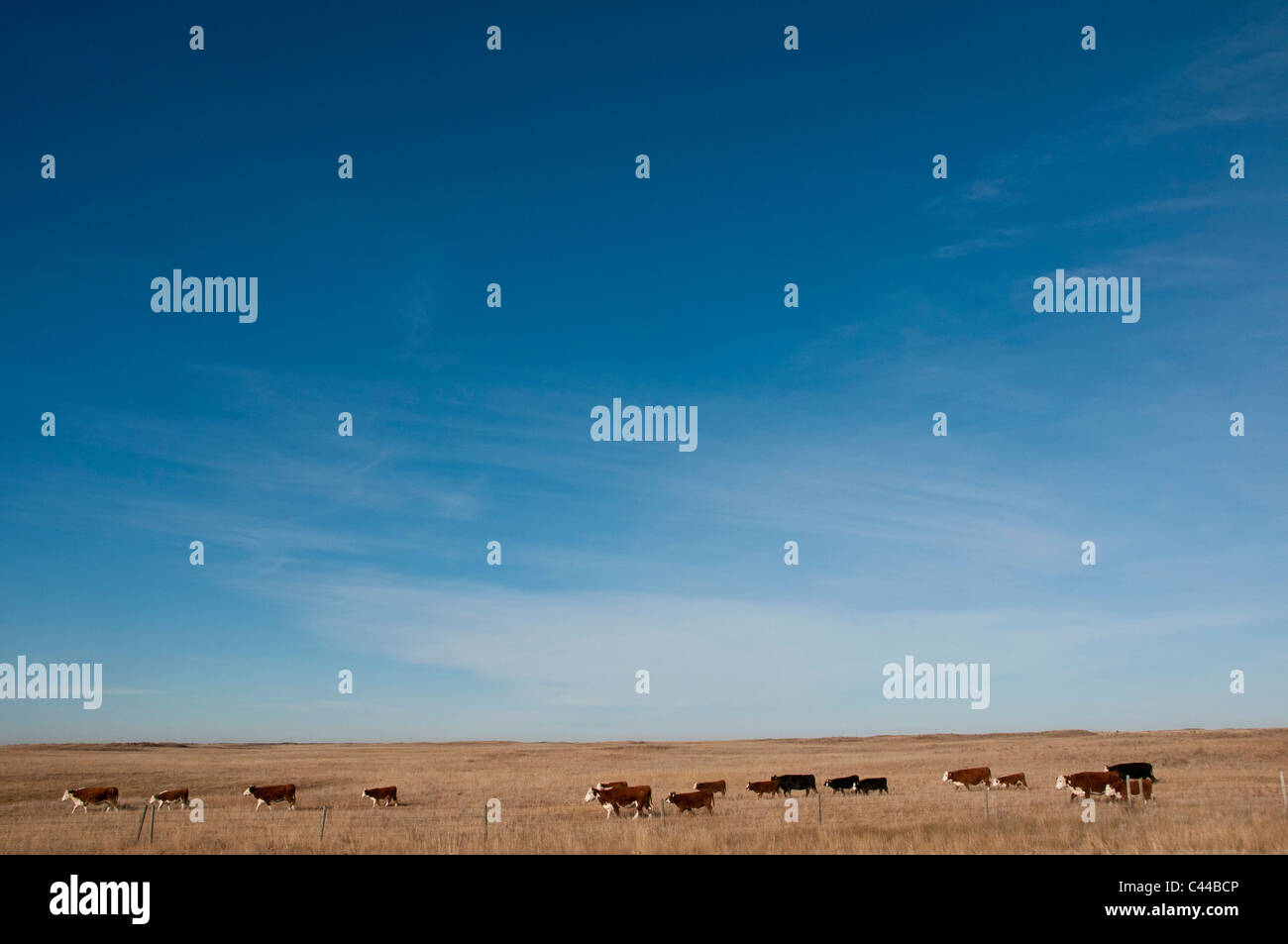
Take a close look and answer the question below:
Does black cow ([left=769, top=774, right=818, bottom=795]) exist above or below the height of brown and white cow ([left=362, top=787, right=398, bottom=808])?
below

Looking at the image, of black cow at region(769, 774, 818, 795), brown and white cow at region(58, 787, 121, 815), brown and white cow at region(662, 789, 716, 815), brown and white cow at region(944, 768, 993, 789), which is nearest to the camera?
brown and white cow at region(662, 789, 716, 815)

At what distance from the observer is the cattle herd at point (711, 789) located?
2792cm

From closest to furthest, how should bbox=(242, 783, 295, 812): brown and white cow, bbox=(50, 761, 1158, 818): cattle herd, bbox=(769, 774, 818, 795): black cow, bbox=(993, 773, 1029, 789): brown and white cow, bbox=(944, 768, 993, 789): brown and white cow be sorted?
bbox=(50, 761, 1158, 818): cattle herd
bbox=(242, 783, 295, 812): brown and white cow
bbox=(993, 773, 1029, 789): brown and white cow
bbox=(769, 774, 818, 795): black cow
bbox=(944, 768, 993, 789): brown and white cow

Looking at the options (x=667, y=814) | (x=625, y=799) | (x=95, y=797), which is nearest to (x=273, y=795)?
(x=95, y=797)

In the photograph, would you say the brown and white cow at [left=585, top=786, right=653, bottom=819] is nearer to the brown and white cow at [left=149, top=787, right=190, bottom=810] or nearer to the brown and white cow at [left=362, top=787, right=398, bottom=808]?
the brown and white cow at [left=362, top=787, right=398, bottom=808]

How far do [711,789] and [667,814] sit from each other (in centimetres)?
798

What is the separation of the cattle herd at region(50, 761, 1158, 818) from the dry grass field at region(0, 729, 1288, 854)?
0.65 meters

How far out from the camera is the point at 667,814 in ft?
91.4

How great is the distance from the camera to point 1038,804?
87.3 ft

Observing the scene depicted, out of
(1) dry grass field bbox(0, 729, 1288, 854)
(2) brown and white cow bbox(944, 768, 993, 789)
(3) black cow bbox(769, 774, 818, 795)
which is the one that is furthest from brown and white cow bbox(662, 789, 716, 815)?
(2) brown and white cow bbox(944, 768, 993, 789)

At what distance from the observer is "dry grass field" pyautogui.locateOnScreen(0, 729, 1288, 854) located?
17.6m

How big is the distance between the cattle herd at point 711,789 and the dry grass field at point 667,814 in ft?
2.13

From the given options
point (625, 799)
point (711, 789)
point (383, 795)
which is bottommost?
point (711, 789)

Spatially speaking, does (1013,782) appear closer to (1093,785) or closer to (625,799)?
(1093,785)
